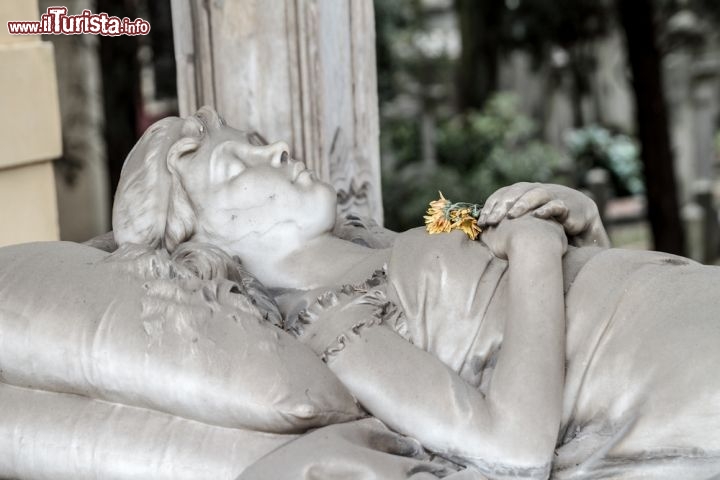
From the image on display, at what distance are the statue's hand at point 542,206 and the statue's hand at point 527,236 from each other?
2cm

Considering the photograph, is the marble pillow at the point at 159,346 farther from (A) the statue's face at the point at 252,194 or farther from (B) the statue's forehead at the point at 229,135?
(B) the statue's forehead at the point at 229,135

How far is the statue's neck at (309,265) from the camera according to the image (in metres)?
3.20

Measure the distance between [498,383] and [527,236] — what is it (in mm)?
378

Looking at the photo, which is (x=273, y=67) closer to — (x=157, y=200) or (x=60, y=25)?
(x=157, y=200)

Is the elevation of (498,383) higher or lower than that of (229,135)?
lower

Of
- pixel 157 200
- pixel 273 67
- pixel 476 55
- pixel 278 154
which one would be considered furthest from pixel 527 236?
pixel 476 55

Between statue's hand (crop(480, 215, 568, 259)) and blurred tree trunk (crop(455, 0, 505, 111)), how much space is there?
6.51 m

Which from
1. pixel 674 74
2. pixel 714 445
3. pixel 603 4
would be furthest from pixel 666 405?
pixel 674 74

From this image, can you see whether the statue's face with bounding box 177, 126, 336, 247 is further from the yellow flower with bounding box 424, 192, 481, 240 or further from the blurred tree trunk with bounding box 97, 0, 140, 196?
the blurred tree trunk with bounding box 97, 0, 140, 196

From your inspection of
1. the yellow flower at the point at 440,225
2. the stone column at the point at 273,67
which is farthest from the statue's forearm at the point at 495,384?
the stone column at the point at 273,67

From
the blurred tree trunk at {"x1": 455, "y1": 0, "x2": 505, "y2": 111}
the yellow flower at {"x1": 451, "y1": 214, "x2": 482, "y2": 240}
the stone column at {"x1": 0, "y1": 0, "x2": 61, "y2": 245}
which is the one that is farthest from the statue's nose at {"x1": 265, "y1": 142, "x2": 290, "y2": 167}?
the blurred tree trunk at {"x1": 455, "y1": 0, "x2": 505, "y2": 111}

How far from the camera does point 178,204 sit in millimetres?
3223

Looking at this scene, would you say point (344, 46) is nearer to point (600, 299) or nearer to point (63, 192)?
point (600, 299)

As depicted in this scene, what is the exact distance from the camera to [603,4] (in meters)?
7.67
